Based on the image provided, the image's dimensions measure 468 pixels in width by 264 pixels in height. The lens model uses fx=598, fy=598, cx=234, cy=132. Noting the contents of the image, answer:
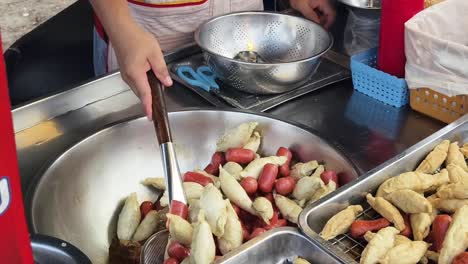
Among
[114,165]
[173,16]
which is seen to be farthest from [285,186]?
[173,16]

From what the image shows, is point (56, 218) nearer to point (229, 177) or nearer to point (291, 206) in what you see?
point (229, 177)

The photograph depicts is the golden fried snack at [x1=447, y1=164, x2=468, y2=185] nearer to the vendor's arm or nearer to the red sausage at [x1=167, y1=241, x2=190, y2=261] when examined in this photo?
the red sausage at [x1=167, y1=241, x2=190, y2=261]

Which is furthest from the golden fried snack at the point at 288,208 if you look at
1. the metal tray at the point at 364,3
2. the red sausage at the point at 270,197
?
the metal tray at the point at 364,3

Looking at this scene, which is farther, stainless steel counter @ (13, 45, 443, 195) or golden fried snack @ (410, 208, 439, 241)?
stainless steel counter @ (13, 45, 443, 195)

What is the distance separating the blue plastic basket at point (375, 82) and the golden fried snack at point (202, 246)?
66cm

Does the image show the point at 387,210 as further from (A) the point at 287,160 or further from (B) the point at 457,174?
(A) the point at 287,160

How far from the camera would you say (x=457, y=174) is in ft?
3.25

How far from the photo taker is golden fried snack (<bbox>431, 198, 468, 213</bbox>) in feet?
2.99

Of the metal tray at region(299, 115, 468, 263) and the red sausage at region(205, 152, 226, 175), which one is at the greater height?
the metal tray at region(299, 115, 468, 263)

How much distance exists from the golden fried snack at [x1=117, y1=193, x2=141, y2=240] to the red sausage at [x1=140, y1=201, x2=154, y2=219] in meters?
0.02

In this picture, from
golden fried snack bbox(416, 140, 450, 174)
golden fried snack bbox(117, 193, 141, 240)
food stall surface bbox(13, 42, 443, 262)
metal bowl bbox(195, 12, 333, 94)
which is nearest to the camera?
golden fried snack bbox(416, 140, 450, 174)

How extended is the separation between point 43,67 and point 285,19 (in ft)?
2.69

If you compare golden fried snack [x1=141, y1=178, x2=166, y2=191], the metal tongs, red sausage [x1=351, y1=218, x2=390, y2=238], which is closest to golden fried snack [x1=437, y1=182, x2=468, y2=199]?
red sausage [x1=351, y1=218, x2=390, y2=238]

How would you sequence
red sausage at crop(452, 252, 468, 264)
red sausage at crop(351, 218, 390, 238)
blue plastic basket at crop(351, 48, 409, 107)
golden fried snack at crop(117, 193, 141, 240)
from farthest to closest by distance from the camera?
blue plastic basket at crop(351, 48, 409, 107), golden fried snack at crop(117, 193, 141, 240), red sausage at crop(351, 218, 390, 238), red sausage at crop(452, 252, 468, 264)
